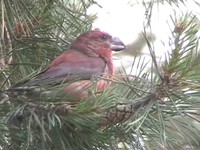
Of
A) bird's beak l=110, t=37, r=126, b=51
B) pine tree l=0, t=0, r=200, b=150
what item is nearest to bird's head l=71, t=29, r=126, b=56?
bird's beak l=110, t=37, r=126, b=51

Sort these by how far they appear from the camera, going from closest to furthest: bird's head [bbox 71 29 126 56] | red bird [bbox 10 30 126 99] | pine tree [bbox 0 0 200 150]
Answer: pine tree [bbox 0 0 200 150] < red bird [bbox 10 30 126 99] < bird's head [bbox 71 29 126 56]

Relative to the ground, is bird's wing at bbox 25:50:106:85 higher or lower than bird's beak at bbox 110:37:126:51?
lower

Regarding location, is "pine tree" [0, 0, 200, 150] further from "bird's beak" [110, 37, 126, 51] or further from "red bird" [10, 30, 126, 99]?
"bird's beak" [110, 37, 126, 51]

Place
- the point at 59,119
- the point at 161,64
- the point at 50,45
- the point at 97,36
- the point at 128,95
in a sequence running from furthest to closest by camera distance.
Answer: the point at 97,36
the point at 50,45
the point at 128,95
the point at 59,119
the point at 161,64

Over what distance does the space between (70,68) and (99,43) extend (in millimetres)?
458

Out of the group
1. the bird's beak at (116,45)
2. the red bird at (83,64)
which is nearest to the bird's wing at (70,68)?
the red bird at (83,64)

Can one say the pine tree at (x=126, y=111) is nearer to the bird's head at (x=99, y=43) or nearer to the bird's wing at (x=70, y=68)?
the bird's wing at (x=70, y=68)

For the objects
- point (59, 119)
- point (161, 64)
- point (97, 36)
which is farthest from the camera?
point (97, 36)

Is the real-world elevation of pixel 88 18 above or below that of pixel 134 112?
above

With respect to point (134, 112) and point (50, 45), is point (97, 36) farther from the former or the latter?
point (134, 112)

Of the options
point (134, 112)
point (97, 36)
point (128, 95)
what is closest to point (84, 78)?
point (128, 95)

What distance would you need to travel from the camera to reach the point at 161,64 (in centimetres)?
127

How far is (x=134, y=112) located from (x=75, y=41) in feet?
2.57

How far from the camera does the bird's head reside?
2.21 m
